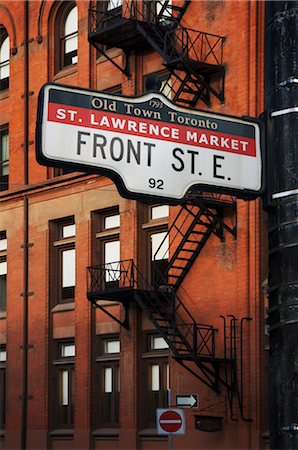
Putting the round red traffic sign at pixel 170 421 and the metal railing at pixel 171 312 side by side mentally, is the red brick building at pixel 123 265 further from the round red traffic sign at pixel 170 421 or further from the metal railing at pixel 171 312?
the round red traffic sign at pixel 170 421

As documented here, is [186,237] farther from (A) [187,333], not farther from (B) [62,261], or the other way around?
(B) [62,261]

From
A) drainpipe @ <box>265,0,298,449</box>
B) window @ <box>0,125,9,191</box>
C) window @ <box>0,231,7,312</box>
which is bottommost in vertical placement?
drainpipe @ <box>265,0,298,449</box>

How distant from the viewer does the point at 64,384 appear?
3422 centimetres

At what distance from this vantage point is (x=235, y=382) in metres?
27.5

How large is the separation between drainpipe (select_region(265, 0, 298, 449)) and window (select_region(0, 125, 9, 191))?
107 ft

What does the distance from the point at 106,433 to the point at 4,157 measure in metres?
11.3

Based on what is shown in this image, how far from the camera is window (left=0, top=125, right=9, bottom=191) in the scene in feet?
123

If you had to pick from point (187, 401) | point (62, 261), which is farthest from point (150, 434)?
point (62, 261)

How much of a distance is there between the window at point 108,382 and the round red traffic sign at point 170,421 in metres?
6.05

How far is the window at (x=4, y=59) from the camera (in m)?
38.4

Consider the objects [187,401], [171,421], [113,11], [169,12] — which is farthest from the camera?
[113,11]

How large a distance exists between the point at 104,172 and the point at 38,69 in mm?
31259

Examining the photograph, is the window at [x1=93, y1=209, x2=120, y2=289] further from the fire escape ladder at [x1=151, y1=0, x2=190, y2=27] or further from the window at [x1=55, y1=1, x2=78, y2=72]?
the fire escape ladder at [x1=151, y1=0, x2=190, y2=27]

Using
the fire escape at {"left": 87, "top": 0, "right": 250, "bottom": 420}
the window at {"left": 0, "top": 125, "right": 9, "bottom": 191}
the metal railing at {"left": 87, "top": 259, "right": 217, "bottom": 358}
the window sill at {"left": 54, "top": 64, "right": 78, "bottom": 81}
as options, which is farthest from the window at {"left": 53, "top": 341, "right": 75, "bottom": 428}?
the window sill at {"left": 54, "top": 64, "right": 78, "bottom": 81}
